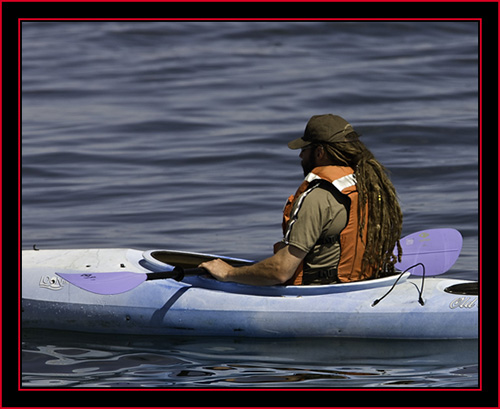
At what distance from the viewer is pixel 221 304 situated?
570 centimetres

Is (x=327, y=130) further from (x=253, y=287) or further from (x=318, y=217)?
(x=253, y=287)

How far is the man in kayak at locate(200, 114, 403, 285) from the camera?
5230 mm

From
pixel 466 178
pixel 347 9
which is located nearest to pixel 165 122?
pixel 466 178

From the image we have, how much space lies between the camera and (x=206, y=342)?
19.0 ft

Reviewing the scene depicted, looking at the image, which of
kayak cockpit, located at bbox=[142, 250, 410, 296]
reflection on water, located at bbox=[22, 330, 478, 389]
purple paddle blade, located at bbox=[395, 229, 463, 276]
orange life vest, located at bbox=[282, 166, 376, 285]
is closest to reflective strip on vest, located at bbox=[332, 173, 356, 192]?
orange life vest, located at bbox=[282, 166, 376, 285]

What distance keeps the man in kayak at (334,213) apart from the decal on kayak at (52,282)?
4.09ft

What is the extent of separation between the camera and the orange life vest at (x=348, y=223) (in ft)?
17.2

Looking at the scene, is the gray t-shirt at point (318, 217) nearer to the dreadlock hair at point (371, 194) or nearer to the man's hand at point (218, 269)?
the dreadlock hair at point (371, 194)

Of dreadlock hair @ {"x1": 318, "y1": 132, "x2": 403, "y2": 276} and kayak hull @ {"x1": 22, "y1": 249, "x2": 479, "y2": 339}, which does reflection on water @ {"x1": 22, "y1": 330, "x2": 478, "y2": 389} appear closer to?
kayak hull @ {"x1": 22, "y1": 249, "x2": 479, "y2": 339}

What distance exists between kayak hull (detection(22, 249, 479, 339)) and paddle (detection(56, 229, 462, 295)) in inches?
4.3

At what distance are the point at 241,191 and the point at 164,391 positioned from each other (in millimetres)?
5219

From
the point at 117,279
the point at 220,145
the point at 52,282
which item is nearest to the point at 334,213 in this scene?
the point at 117,279

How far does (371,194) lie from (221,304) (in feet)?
3.65

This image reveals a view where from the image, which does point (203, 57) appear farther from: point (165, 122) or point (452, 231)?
point (452, 231)
